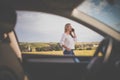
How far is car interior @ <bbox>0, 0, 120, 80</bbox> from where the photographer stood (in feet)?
6.82

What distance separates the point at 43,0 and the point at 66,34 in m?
0.74

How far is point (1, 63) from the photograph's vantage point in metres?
2.20

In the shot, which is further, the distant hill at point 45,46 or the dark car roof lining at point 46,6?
Result: the distant hill at point 45,46

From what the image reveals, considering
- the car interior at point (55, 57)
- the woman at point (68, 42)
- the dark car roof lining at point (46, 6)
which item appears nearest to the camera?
the car interior at point (55, 57)

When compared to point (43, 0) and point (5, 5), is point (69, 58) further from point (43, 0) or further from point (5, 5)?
point (5, 5)

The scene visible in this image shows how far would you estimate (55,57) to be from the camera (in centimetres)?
318

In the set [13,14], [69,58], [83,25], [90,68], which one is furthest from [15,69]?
[69,58]

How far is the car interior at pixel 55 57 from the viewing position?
6.82 ft

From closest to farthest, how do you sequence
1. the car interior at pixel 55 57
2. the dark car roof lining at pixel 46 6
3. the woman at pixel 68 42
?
1. the car interior at pixel 55 57
2. the dark car roof lining at pixel 46 6
3. the woman at pixel 68 42

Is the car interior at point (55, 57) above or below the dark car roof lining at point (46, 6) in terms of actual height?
below

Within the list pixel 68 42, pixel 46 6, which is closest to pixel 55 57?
pixel 68 42

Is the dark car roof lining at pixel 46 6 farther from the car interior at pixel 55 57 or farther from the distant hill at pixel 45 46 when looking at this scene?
the distant hill at pixel 45 46

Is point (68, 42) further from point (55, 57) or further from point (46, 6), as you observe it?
point (46, 6)

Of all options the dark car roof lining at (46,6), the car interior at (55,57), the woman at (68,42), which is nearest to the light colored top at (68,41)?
the woman at (68,42)
